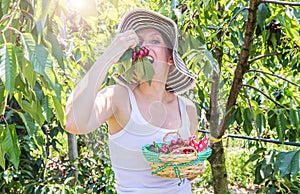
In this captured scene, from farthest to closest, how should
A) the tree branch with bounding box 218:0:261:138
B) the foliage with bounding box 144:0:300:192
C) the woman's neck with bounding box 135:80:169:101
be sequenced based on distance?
the tree branch with bounding box 218:0:261:138
the foliage with bounding box 144:0:300:192
the woman's neck with bounding box 135:80:169:101

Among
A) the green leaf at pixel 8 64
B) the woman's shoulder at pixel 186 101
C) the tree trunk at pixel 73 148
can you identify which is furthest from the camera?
the tree trunk at pixel 73 148

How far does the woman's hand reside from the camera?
77cm

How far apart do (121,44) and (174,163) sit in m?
0.26

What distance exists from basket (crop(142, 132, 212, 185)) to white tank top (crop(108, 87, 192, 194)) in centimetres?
3

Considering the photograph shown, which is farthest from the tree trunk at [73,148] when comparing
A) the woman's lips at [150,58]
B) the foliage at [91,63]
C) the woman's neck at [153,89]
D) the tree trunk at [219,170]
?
the woman's lips at [150,58]

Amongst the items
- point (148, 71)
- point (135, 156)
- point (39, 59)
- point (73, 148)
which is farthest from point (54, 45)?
point (73, 148)

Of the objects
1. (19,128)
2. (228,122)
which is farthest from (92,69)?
(19,128)

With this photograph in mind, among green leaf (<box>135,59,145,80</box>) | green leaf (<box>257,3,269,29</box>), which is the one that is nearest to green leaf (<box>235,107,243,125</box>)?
green leaf (<box>257,3,269,29</box>)

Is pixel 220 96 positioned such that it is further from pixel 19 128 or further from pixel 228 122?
pixel 19 128

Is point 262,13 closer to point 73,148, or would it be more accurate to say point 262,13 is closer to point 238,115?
point 238,115

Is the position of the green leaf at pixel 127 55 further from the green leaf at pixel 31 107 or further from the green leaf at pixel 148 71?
the green leaf at pixel 31 107

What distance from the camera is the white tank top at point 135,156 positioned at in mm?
890

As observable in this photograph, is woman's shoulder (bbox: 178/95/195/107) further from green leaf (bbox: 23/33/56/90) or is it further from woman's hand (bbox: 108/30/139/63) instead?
green leaf (bbox: 23/33/56/90)

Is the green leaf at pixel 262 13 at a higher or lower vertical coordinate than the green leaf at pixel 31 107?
higher
